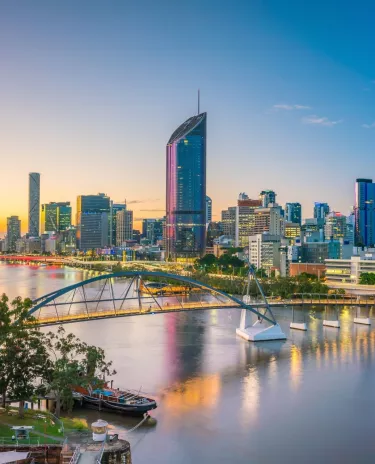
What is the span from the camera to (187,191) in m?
132

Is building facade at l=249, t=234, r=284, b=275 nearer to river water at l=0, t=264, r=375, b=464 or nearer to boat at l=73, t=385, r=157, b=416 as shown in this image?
river water at l=0, t=264, r=375, b=464

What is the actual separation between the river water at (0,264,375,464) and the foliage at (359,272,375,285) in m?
24.4

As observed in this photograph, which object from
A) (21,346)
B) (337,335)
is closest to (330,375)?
(337,335)

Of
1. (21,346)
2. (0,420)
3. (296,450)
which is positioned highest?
(21,346)

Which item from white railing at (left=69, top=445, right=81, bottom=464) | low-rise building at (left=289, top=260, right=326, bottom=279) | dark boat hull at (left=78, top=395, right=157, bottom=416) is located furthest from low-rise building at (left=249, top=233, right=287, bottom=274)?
white railing at (left=69, top=445, right=81, bottom=464)

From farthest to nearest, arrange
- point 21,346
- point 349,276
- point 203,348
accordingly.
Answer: point 349,276
point 203,348
point 21,346

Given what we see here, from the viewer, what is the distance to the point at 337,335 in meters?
31.5

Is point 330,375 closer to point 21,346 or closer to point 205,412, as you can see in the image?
point 205,412

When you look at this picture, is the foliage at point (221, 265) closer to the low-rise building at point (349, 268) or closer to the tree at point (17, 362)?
the low-rise building at point (349, 268)

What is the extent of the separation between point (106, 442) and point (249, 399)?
8.22 meters

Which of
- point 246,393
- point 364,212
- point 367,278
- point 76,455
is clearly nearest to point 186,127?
point 364,212

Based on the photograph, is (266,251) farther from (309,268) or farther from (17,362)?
(17,362)

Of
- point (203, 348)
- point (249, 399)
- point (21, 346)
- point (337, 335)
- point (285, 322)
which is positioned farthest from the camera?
point (285, 322)

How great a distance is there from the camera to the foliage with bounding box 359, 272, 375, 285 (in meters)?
57.0
